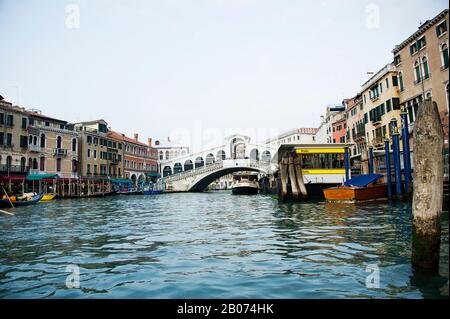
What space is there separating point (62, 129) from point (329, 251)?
35.7 metres

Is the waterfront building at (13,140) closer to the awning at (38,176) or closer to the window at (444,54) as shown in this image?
the awning at (38,176)

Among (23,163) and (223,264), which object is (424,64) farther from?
(23,163)

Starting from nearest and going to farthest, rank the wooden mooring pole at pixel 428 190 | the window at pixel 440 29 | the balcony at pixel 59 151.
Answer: the wooden mooring pole at pixel 428 190, the window at pixel 440 29, the balcony at pixel 59 151

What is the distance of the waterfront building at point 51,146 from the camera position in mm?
31406

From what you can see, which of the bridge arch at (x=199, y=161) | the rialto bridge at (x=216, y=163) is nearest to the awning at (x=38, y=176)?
the rialto bridge at (x=216, y=163)

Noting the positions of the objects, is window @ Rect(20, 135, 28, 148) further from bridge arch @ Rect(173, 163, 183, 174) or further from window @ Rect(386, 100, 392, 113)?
window @ Rect(386, 100, 392, 113)

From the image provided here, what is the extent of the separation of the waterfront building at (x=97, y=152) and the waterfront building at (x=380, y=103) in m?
29.9

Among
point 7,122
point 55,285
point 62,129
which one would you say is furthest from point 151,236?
point 62,129

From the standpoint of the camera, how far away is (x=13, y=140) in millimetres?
28500

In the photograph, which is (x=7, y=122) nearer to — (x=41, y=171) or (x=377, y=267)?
(x=41, y=171)

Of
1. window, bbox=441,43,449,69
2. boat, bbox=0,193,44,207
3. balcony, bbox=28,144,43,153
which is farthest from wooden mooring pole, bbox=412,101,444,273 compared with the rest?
balcony, bbox=28,144,43,153

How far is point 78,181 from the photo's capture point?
35.5 m

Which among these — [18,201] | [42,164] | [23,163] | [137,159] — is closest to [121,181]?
[137,159]

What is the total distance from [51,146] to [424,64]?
32.3 m
